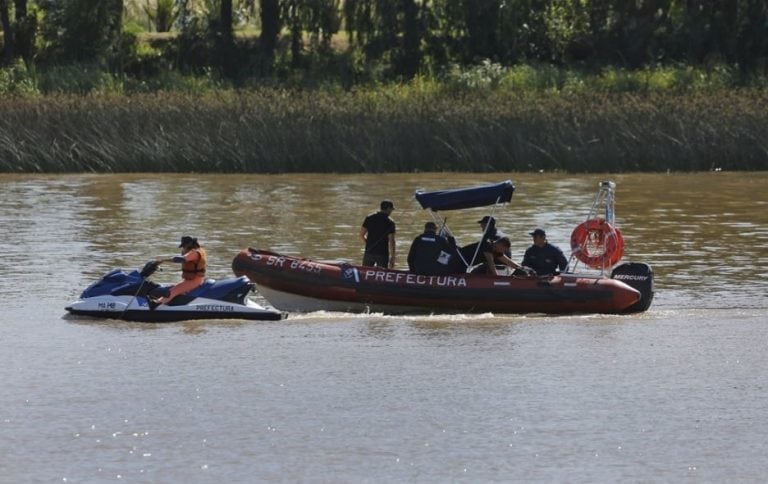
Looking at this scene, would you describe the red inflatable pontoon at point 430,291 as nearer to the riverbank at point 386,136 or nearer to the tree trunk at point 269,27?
the riverbank at point 386,136

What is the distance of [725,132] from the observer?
129 feet

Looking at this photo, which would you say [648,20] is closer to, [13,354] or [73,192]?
[73,192]

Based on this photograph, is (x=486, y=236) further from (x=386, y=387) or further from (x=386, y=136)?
(x=386, y=136)

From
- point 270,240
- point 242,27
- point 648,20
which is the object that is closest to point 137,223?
point 270,240

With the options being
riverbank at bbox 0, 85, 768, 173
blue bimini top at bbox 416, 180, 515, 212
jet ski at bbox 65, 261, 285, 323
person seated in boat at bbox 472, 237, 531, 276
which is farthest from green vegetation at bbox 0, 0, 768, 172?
jet ski at bbox 65, 261, 285, 323

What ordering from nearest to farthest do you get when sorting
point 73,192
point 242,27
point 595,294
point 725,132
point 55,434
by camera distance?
1. point 55,434
2. point 595,294
3. point 73,192
4. point 725,132
5. point 242,27

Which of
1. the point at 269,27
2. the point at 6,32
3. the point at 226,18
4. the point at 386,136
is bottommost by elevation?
→ the point at 386,136

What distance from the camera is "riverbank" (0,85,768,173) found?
39.2m

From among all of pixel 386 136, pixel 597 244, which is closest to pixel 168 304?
→ pixel 597 244

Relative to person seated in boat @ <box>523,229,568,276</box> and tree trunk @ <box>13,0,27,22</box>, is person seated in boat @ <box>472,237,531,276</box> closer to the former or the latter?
person seated in boat @ <box>523,229,568,276</box>

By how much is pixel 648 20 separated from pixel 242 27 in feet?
53.7

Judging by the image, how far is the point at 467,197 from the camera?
21172 mm

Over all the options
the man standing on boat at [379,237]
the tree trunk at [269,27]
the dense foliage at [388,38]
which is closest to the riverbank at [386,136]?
the dense foliage at [388,38]

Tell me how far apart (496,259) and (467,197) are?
0.89 m
